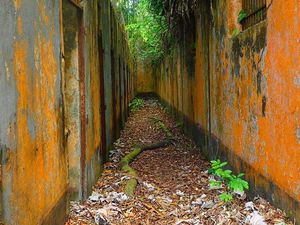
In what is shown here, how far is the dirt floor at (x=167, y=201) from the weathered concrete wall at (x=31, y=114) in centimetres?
81

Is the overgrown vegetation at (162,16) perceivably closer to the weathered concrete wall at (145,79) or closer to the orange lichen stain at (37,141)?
the orange lichen stain at (37,141)

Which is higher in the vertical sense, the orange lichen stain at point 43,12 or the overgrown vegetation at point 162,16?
the overgrown vegetation at point 162,16

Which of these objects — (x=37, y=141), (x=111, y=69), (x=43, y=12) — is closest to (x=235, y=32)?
(x=43, y=12)

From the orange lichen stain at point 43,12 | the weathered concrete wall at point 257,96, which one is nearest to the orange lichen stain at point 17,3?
the orange lichen stain at point 43,12

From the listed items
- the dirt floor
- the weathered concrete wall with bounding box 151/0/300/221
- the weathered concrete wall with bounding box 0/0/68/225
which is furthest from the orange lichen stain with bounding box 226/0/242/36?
the weathered concrete wall with bounding box 0/0/68/225

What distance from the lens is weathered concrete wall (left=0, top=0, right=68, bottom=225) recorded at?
2.25m

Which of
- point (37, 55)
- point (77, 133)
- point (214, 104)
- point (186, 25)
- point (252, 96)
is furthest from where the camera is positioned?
point (186, 25)

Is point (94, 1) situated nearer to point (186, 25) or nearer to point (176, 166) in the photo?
point (176, 166)

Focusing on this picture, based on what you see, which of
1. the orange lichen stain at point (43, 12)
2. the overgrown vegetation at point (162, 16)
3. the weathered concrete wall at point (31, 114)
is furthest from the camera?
the overgrown vegetation at point (162, 16)

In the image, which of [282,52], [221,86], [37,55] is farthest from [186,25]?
[37,55]

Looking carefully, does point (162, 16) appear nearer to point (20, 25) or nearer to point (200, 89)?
point (200, 89)

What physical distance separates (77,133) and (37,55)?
1.86 metres

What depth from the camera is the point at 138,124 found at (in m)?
14.6

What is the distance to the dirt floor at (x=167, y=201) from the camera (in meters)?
4.01
